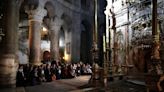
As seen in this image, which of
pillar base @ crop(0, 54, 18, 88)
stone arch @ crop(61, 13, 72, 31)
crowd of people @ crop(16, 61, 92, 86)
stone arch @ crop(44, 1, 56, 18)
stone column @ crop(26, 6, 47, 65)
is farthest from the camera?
stone arch @ crop(61, 13, 72, 31)

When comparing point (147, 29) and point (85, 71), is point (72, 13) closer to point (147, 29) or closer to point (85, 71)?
point (85, 71)

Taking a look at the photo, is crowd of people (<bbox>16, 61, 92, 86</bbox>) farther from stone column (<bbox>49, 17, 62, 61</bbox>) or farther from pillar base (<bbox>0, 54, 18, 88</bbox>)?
stone column (<bbox>49, 17, 62, 61</bbox>)

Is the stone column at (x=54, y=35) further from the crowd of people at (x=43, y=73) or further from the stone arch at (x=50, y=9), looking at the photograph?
the crowd of people at (x=43, y=73)

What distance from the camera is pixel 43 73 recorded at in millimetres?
17188

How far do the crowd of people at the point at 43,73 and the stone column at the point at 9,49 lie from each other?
110cm

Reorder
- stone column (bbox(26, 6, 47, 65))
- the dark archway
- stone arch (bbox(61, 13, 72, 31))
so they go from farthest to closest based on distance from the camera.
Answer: the dark archway < stone arch (bbox(61, 13, 72, 31)) < stone column (bbox(26, 6, 47, 65))

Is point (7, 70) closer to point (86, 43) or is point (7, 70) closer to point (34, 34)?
point (34, 34)

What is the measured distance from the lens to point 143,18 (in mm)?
15609

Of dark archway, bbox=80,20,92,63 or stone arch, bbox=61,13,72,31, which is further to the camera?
dark archway, bbox=80,20,92,63

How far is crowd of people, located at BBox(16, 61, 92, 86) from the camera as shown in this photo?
15134 millimetres

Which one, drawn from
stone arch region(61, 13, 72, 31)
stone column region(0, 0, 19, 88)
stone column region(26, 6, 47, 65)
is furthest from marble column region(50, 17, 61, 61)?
stone column region(0, 0, 19, 88)

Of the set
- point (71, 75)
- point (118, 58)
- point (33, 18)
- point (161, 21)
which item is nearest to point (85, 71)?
point (71, 75)

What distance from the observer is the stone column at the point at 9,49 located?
13547 mm

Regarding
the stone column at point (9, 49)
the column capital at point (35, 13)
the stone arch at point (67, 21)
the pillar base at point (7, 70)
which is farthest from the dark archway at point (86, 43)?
the pillar base at point (7, 70)
